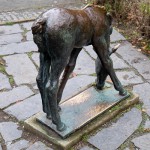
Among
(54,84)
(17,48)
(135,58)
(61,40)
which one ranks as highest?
(61,40)

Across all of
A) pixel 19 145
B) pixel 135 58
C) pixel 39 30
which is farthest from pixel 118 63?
pixel 39 30

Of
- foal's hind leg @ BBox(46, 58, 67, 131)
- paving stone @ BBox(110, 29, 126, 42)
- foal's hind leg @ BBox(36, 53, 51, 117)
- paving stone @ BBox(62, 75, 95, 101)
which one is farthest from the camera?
paving stone @ BBox(110, 29, 126, 42)

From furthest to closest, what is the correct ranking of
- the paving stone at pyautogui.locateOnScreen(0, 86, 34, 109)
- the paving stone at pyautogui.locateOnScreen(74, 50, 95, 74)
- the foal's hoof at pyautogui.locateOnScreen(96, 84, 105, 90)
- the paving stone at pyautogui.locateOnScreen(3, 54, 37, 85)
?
1. the paving stone at pyautogui.locateOnScreen(74, 50, 95, 74)
2. the paving stone at pyautogui.locateOnScreen(3, 54, 37, 85)
3. the paving stone at pyautogui.locateOnScreen(0, 86, 34, 109)
4. the foal's hoof at pyautogui.locateOnScreen(96, 84, 105, 90)

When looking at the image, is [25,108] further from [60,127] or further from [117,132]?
[117,132]

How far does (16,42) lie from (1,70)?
36.7 inches

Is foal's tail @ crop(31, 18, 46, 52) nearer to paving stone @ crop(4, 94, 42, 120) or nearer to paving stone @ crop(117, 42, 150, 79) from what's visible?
paving stone @ crop(4, 94, 42, 120)

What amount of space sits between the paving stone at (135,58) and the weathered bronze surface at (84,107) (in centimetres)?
92

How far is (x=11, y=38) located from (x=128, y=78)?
220 cm

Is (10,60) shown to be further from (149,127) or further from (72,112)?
(149,127)

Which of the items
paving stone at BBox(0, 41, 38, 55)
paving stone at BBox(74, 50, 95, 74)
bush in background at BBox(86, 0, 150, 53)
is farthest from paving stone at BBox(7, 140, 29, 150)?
bush in background at BBox(86, 0, 150, 53)

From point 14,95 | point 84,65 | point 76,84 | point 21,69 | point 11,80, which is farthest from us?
point 84,65

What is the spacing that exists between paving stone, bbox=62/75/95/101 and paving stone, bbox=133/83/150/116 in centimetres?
61

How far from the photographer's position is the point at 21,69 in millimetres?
5023

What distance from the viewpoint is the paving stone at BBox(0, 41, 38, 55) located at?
18.0 feet
